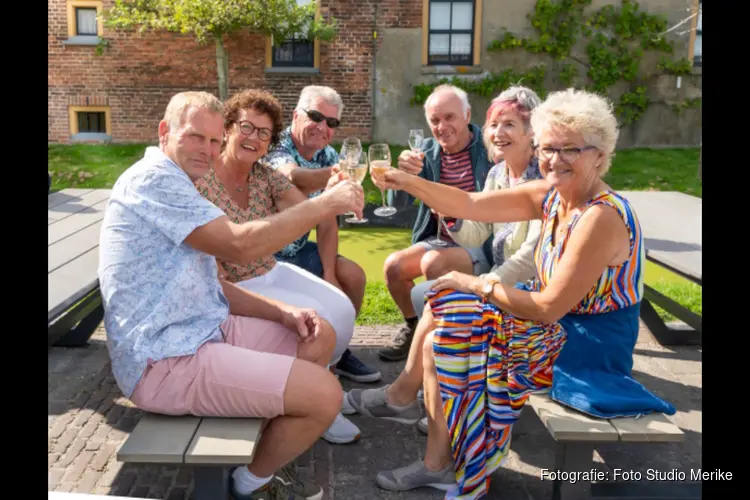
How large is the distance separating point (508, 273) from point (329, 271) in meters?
1.10

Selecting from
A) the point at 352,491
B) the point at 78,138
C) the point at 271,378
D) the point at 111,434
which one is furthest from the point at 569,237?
the point at 78,138

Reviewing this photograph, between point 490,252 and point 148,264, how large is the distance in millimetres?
2143

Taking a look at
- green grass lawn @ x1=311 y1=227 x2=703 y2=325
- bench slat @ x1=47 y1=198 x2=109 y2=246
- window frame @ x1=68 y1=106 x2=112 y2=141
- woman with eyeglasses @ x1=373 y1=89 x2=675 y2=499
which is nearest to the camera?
woman with eyeglasses @ x1=373 y1=89 x2=675 y2=499

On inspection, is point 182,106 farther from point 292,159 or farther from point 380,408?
point 380,408

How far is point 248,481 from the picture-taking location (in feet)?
8.48

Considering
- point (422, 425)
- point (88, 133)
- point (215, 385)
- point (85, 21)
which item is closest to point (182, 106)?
point (215, 385)

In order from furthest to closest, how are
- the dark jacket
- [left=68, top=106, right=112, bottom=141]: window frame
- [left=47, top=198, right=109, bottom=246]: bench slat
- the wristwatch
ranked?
[left=68, top=106, right=112, bottom=141]: window frame, [left=47, top=198, right=109, bottom=246]: bench slat, the dark jacket, the wristwatch

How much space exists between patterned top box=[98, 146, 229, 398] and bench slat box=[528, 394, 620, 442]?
4.15 ft

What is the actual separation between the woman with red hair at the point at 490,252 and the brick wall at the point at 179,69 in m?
10.6

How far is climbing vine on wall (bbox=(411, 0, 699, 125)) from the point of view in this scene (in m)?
14.4

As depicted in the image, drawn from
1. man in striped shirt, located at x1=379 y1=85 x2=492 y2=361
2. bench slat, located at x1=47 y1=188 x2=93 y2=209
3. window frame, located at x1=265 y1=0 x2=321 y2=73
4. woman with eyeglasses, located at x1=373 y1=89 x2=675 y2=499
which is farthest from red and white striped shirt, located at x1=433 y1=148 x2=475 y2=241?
window frame, located at x1=265 y1=0 x2=321 y2=73

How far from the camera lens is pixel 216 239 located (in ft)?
8.05

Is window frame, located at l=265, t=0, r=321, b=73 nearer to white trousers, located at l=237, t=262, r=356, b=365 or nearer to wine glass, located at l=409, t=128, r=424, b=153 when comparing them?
wine glass, located at l=409, t=128, r=424, b=153

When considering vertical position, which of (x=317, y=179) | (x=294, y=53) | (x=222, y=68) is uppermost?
(x=294, y=53)
